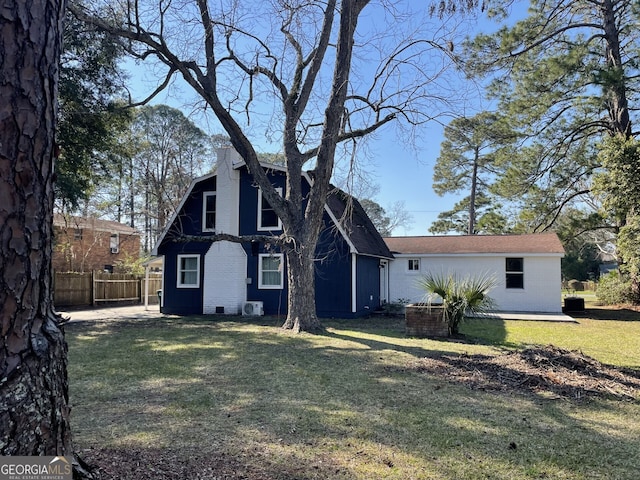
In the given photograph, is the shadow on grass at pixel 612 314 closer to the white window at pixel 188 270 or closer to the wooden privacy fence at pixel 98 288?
the white window at pixel 188 270

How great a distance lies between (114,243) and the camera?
2839 cm

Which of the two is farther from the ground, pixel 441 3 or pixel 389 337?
pixel 441 3

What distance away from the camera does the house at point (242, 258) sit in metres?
14.7

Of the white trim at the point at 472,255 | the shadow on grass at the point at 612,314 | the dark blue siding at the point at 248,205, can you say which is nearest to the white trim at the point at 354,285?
the dark blue siding at the point at 248,205

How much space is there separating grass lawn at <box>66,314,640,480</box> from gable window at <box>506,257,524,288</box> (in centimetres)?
987

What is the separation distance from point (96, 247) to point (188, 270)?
14.1 m

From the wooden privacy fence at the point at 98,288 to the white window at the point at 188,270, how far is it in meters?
5.72

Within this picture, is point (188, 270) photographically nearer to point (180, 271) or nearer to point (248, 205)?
point (180, 271)

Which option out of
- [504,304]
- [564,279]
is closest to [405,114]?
[504,304]

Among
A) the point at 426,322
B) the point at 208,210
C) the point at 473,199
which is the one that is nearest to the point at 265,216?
the point at 208,210

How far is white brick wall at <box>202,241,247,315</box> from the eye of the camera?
15578 millimetres

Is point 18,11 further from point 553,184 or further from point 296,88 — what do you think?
point 553,184

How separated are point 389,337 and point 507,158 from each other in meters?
13.6

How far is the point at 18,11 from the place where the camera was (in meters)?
1.86
